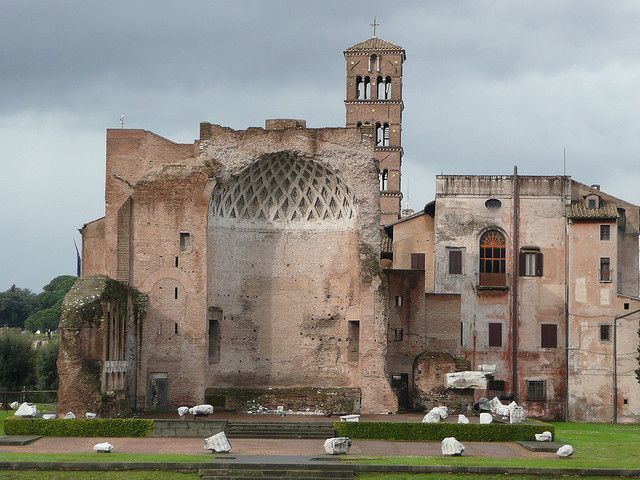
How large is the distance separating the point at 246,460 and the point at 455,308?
25.4 meters

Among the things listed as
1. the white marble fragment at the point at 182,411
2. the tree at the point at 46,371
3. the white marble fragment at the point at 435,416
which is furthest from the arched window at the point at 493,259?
the tree at the point at 46,371

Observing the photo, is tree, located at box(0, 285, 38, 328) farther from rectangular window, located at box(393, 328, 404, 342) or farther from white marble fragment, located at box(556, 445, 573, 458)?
white marble fragment, located at box(556, 445, 573, 458)

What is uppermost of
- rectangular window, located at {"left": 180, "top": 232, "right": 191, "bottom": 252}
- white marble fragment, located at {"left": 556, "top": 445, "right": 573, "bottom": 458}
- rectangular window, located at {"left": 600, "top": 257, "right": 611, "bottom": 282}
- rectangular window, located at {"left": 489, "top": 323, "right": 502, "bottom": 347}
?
rectangular window, located at {"left": 180, "top": 232, "right": 191, "bottom": 252}

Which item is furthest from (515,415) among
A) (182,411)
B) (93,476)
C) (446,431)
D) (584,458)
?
(93,476)

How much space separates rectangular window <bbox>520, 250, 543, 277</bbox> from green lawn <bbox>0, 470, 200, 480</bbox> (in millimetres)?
32583

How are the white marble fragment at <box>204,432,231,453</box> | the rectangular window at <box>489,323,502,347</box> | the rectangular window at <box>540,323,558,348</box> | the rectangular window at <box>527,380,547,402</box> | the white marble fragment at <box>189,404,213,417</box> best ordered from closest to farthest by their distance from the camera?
the white marble fragment at <box>204,432,231,453</box>
the white marble fragment at <box>189,404,213,417</box>
the rectangular window at <box>527,380,547,402</box>
the rectangular window at <box>540,323,558,348</box>
the rectangular window at <box>489,323,502,347</box>

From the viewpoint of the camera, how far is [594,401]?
60656 millimetres

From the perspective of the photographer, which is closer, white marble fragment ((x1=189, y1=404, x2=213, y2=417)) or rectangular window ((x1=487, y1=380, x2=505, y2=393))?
white marble fragment ((x1=189, y1=404, x2=213, y2=417))

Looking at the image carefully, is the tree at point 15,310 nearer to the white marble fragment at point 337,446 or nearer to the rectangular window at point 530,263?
the rectangular window at point 530,263

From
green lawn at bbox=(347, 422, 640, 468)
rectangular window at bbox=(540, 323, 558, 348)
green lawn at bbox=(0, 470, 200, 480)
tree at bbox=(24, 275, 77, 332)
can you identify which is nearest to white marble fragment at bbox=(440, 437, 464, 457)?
green lawn at bbox=(347, 422, 640, 468)

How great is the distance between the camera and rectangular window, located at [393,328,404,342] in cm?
5694

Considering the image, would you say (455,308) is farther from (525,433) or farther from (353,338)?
(525,433)

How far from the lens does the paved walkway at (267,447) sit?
36625mm

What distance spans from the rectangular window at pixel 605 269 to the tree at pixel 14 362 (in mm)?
28732
